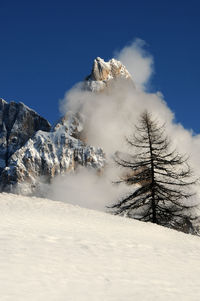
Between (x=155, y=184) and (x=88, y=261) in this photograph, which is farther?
(x=155, y=184)

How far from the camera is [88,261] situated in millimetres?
6555

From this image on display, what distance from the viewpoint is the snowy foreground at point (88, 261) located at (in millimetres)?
4871

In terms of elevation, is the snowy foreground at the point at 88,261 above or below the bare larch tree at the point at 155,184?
below

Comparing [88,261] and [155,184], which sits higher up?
[155,184]

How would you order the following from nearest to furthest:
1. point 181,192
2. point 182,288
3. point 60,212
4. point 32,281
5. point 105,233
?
point 32,281 < point 182,288 < point 105,233 < point 60,212 < point 181,192

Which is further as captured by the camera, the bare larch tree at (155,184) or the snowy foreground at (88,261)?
the bare larch tree at (155,184)

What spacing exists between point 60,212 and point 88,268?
6.96 meters

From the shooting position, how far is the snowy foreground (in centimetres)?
487

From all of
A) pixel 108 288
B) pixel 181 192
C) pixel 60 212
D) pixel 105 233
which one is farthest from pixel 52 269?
pixel 181 192

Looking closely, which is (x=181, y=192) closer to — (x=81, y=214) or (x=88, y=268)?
(x=81, y=214)

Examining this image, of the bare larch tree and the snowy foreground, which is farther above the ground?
the bare larch tree

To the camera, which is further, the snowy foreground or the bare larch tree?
the bare larch tree

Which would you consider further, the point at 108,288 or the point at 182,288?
the point at 182,288

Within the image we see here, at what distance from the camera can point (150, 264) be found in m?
7.03
